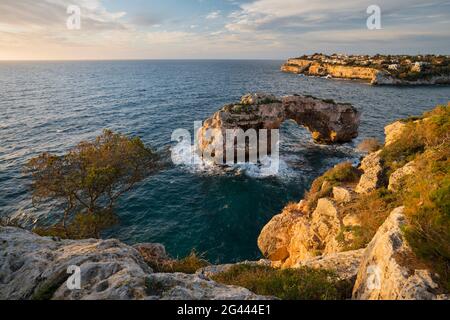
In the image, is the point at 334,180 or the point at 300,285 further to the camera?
the point at 334,180

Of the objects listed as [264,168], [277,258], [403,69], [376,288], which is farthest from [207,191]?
[403,69]

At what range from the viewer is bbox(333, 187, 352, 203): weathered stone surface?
1858 cm

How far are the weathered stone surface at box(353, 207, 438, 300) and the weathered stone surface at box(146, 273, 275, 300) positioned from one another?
3088 millimetres

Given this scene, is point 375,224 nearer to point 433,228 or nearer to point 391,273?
point 433,228

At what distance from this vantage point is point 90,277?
26.3 ft

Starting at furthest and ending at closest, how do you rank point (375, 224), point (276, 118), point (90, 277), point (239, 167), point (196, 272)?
point (276, 118) < point (239, 167) < point (375, 224) < point (196, 272) < point (90, 277)

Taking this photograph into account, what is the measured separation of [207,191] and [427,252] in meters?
28.5

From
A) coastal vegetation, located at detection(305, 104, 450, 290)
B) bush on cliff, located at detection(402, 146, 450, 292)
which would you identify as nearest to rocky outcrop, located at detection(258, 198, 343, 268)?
coastal vegetation, located at detection(305, 104, 450, 290)

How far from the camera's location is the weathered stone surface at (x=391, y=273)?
259 inches

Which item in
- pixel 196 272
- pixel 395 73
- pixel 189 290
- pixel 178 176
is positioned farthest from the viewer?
pixel 395 73

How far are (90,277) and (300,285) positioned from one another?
652 centimetres

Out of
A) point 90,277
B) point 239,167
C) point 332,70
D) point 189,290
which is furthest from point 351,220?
point 332,70

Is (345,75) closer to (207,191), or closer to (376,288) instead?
(207,191)

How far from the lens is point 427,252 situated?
24.5 ft
